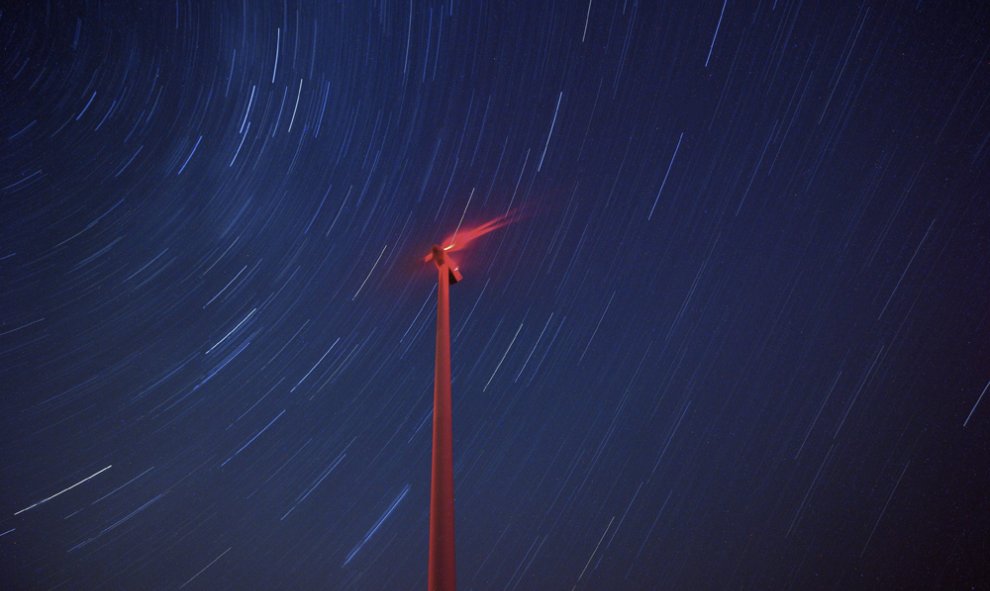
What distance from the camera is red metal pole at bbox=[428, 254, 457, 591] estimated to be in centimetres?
400

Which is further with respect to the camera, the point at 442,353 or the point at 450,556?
the point at 442,353

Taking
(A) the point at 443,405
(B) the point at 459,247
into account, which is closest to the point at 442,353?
(A) the point at 443,405

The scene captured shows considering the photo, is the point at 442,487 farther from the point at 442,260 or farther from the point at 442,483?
the point at 442,260

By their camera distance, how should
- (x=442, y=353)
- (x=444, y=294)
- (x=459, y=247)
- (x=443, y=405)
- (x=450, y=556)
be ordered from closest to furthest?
1. (x=450, y=556)
2. (x=443, y=405)
3. (x=442, y=353)
4. (x=444, y=294)
5. (x=459, y=247)

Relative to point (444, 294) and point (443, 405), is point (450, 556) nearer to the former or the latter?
point (443, 405)

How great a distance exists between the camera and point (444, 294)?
633 cm

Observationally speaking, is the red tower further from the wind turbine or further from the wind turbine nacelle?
A: the wind turbine nacelle

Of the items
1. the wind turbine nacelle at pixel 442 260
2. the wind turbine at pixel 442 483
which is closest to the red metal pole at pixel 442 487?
the wind turbine at pixel 442 483

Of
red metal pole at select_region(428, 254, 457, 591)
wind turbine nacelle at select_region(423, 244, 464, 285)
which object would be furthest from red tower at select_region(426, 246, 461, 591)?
wind turbine nacelle at select_region(423, 244, 464, 285)

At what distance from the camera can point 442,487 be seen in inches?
173

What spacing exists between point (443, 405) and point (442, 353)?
0.66 meters

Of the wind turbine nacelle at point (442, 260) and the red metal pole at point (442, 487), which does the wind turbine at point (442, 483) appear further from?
the wind turbine nacelle at point (442, 260)

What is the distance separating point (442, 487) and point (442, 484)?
0.02 meters

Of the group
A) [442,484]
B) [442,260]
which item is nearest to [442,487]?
[442,484]
